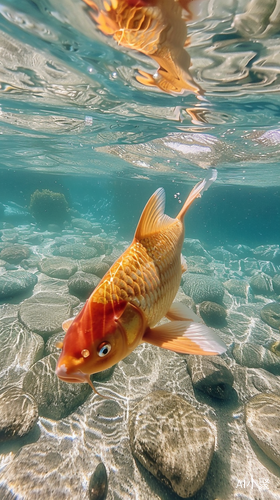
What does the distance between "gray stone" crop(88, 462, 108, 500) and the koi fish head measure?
3.23 m

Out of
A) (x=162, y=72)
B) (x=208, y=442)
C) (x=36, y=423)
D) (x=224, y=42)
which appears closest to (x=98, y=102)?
(x=162, y=72)

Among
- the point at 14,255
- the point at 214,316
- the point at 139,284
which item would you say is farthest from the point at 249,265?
the point at 139,284

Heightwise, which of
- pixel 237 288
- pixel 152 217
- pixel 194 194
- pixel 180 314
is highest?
pixel 194 194

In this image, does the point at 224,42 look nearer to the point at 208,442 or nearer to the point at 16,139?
the point at 208,442

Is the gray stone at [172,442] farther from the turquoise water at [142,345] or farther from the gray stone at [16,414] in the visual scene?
the gray stone at [16,414]

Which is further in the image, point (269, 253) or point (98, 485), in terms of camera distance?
point (269, 253)

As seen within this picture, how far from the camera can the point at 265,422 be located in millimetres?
3934

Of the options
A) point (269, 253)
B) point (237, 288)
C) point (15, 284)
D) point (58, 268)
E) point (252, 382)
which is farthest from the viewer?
point (269, 253)

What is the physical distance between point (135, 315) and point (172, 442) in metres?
3.23

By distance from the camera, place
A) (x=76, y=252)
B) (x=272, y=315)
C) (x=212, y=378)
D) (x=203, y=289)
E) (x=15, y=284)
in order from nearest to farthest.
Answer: (x=212, y=378) → (x=15, y=284) → (x=272, y=315) → (x=203, y=289) → (x=76, y=252)

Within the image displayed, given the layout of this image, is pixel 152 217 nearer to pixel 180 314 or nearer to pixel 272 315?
pixel 180 314

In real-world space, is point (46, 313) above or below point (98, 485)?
above

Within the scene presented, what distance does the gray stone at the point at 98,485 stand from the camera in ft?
10.0

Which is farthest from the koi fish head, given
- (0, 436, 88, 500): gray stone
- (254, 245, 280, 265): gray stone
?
(254, 245, 280, 265): gray stone
